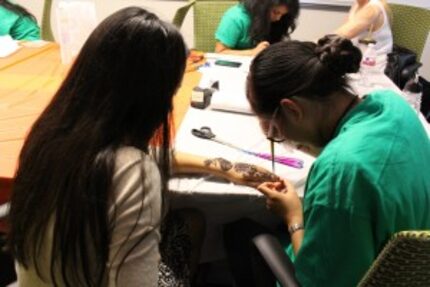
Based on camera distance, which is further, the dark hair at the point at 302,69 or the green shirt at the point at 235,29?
the green shirt at the point at 235,29

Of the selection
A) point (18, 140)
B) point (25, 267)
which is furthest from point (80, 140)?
point (18, 140)

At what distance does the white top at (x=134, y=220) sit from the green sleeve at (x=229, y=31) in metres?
1.77

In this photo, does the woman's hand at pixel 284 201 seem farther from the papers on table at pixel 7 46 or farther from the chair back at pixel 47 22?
the chair back at pixel 47 22

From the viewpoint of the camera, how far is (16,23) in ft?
7.42

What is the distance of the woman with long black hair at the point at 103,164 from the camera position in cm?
71

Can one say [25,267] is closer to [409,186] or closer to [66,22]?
[409,186]

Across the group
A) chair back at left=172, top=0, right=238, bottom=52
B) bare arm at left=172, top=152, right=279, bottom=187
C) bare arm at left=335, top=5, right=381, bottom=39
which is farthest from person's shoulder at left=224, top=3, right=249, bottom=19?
bare arm at left=172, top=152, right=279, bottom=187

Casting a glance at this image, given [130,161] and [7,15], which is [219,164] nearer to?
[130,161]

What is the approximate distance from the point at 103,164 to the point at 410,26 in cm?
252

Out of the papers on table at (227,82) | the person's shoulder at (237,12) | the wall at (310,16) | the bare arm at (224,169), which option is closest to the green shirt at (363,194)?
the bare arm at (224,169)

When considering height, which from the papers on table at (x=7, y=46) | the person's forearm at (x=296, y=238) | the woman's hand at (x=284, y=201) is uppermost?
the papers on table at (x=7, y=46)

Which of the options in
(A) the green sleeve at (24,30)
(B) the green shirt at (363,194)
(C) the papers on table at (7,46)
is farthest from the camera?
(A) the green sleeve at (24,30)

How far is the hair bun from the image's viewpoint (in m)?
0.90

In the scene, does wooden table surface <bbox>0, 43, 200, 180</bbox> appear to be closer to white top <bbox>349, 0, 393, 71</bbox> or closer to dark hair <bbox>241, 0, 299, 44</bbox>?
dark hair <bbox>241, 0, 299, 44</bbox>
